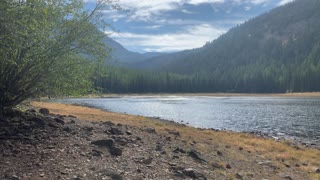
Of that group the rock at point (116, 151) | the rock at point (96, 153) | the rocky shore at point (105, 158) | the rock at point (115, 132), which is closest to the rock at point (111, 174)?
the rocky shore at point (105, 158)

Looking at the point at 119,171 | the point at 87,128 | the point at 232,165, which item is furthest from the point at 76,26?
the point at 232,165

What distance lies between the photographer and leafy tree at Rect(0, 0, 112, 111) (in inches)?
661

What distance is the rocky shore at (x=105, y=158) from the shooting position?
50.9 ft

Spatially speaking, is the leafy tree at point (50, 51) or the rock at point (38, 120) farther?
the rock at point (38, 120)

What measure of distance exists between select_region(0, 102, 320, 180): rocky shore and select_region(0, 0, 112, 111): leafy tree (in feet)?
6.17

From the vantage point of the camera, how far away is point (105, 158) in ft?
57.5

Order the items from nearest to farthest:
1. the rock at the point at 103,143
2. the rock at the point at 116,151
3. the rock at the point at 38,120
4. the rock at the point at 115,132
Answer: the rock at the point at 116,151 < the rock at the point at 103,143 < the rock at the point at 38,120 < the rock at the point at 115,132

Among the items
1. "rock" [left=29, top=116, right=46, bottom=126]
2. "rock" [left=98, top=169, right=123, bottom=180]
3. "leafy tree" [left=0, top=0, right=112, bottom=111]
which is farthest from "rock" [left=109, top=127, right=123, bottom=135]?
"rock" [left=98, top=169, right=123, bottom=180]

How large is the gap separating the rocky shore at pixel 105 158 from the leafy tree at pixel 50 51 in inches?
74.0

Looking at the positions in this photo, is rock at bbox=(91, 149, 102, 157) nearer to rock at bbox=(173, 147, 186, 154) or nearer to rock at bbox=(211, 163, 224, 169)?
rock at bbox=(173, 147, 186, 154)

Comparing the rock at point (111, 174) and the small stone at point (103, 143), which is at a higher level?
the small stone at point (103, 143)

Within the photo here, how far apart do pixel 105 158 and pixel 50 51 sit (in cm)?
569

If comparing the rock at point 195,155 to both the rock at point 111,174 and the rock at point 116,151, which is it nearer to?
the rock at point 116,151

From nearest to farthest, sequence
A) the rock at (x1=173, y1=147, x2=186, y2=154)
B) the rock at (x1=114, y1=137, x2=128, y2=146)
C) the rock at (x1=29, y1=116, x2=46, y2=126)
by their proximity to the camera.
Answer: the rock at (x1=29, y1=116, x2=46, y2=126)
the rock at (x1=114, y1=137, x2=128, y2=146)
the rock at (x1=173, y1=147, x2=186, y2=154)
